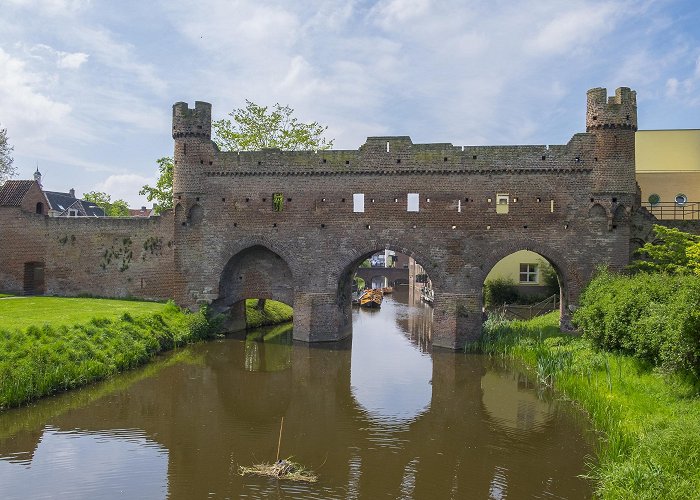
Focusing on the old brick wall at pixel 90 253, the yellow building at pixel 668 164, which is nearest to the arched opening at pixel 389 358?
the old brick wall at pixel 90 253

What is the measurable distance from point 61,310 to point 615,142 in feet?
75.7

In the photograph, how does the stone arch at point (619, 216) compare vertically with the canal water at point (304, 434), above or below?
above

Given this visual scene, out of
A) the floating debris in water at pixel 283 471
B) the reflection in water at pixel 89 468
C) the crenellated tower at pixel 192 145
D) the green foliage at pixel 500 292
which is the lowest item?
the reflection in water at pixel 89 468

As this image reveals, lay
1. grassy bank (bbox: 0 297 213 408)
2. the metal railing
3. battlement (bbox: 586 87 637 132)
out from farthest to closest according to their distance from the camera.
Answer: the metal railing
battlement (bbox: 586 87 637 132)
grassy bank (bbox: 0 297 213 408)

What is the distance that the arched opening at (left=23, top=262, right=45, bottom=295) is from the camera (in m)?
30.2

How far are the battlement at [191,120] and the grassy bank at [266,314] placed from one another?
992 centimetres

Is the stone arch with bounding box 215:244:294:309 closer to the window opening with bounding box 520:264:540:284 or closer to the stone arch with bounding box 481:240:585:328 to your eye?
the stone arch with bounding box 481:240:585:328

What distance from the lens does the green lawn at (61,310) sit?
18.8 metres

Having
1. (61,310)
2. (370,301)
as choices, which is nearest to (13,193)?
(61,310)

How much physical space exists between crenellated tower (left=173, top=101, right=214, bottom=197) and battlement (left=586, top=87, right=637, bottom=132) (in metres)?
16.8

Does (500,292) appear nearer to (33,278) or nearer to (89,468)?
(89,468)

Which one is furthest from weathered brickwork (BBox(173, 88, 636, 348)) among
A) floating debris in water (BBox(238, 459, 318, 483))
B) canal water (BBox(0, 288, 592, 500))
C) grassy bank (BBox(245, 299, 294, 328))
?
floating debris in water (BBox(238, 459, 318, 483))

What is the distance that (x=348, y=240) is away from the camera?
2527 centimetres

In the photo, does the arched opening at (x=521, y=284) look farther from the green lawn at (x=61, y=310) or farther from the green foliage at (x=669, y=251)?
the green lawn at (x=61, y=310)
